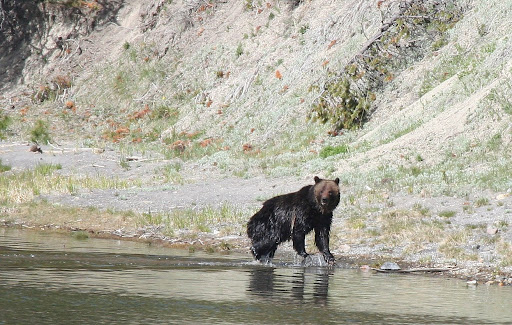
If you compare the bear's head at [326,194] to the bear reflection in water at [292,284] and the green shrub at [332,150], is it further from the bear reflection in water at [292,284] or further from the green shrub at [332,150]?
the green shrub at [332,150]

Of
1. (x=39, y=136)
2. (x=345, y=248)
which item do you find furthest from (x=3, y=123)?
(x=345, y=248)

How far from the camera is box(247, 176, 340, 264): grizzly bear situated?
12.5 meters

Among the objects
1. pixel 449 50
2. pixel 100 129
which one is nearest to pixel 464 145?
pixel 449 50

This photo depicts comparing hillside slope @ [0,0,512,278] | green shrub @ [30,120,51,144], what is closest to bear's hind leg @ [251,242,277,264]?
hillside slope @ [0,0,512,278]

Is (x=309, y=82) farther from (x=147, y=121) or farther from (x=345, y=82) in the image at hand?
(x=147, y=121)

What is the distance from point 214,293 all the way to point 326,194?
9.39 ft

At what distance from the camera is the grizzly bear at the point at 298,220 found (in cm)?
1248

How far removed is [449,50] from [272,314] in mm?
19979

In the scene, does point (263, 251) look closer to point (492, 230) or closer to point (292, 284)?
point (292, 284)

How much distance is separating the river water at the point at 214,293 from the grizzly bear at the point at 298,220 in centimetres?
32

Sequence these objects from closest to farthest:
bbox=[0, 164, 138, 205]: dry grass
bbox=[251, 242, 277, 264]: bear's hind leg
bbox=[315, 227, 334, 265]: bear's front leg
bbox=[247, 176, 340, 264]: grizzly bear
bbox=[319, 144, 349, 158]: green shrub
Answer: bbox=[247, 176, 340, 264]: grizzly bear, bbox=[315, 227, 334, 265]: bear's front leg, bbox=[251, 242, 277, 264]: bear's hind leg, bbox=[0, 164, 138, 205]: dry grass, bbox=[319, 144, 349, 158]: green shrub

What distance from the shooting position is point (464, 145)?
20906 mm

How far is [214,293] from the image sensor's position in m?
10.1

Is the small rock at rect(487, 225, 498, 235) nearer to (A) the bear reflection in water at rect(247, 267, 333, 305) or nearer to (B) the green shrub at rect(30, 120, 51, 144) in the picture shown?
(A) the bear reflection in water at rect(247, 267, 333, 305)
